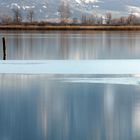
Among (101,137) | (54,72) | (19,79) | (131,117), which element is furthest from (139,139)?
(54,72)

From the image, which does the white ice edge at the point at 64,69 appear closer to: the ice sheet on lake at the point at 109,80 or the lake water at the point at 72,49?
the ice sheet on lake at the point at 109,80

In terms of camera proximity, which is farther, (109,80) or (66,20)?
(66,20)

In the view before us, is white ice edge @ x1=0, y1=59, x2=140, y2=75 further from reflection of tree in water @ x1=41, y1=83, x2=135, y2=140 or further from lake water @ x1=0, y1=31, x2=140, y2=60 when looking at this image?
lake water @ x1=0, y1=31, x2=140, y2=60

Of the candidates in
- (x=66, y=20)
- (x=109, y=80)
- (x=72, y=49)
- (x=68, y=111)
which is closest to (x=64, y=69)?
(x=109, y=80)

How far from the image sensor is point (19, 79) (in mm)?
18062

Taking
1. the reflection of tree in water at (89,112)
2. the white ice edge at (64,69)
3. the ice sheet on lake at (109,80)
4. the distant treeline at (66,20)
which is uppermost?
the reflection of tree in water at (89,112)

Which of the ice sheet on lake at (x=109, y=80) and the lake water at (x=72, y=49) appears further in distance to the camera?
the lake water at (x=72, y=49)

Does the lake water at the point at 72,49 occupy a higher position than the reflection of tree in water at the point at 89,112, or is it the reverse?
the reflection of tree in water at the point at 89,112

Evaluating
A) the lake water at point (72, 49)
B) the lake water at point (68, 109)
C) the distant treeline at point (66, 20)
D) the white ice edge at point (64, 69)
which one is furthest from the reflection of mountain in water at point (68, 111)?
the distant treeline at point (66, 20)

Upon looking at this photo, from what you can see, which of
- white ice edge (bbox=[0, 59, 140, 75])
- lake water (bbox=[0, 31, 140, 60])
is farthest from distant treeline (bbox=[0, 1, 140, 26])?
white ice edge (bbox=[0, 59, 140, 75])

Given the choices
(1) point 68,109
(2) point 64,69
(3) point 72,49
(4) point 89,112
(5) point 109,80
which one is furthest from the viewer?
(3) point 72,49

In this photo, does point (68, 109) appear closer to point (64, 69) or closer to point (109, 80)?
point (109, 80)

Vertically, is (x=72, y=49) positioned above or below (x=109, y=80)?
below

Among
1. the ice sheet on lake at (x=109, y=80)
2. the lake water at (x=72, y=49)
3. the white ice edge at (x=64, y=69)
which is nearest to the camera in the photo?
the ice sheet on lake at (x=109, y=80)
